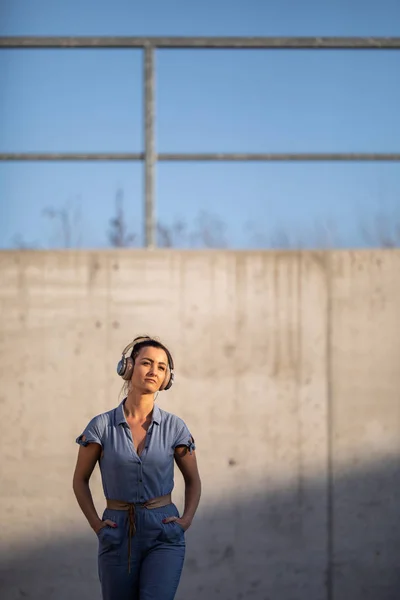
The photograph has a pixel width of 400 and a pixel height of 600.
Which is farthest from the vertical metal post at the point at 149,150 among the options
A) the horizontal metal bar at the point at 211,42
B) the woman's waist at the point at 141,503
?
the woman's waist at the point at 141,503

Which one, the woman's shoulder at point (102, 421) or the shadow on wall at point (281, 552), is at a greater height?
the woman's shoulder at point (102, 421)

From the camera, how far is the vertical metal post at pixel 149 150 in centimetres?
629

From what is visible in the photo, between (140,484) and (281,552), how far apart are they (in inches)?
85.8

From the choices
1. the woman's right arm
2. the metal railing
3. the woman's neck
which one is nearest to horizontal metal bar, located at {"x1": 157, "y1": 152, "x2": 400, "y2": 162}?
the metal railing

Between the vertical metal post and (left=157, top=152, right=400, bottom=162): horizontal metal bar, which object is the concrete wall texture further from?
(left=157, top=152, right=400, bottom=162): horizontal metal bar

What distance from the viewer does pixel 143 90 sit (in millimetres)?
6375

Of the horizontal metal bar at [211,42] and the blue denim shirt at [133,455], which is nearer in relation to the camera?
the blue denim shirt at [133,455]

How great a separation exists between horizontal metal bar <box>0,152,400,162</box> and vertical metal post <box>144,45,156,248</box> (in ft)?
0.19

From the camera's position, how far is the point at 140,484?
14.0 ft

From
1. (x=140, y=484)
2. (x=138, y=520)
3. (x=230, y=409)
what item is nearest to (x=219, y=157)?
(x=230, y=409)

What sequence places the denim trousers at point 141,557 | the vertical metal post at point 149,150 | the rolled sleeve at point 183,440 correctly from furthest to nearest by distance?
the vertical metal post at point 149,150
the rolled sleeve at point 183,440
the denim trousers at point 141,557

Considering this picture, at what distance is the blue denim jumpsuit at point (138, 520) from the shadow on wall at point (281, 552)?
6.16ft

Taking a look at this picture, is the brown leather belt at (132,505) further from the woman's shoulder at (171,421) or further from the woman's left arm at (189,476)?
the woman's shoulder at (171,421)

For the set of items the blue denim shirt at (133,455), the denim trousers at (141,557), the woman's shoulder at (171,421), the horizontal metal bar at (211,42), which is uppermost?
the horizontal metal bar at (211,42)
